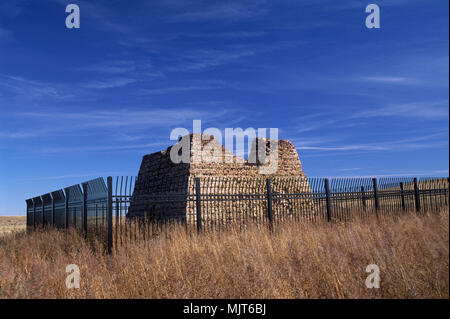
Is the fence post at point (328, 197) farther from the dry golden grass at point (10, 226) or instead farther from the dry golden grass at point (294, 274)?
the dry golden grass at point (10, 226)

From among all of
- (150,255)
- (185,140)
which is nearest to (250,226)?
(150,255)

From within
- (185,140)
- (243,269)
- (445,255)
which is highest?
(185,140)

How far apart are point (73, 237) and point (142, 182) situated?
1145 centimetres

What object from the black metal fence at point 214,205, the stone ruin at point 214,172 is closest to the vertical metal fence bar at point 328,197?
the black metal fence at point 214,205

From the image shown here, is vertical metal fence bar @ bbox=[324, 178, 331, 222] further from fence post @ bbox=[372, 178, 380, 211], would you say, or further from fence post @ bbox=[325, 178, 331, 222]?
fence post @ bbox=[372, 178, 380, 211]

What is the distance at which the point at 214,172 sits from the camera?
18.3 m

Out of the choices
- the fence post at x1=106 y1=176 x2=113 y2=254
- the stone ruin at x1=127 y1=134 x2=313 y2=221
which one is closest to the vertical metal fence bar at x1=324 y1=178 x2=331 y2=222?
the stone ruin at x1=127 y1=134 x2=313 y2=221

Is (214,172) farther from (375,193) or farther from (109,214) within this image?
(109,214)

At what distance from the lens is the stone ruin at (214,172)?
1723 centimetres

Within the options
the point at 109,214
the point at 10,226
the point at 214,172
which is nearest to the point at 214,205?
the point at 109,214

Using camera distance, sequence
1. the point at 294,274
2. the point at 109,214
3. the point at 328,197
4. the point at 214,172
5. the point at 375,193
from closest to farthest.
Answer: the point at 294,274 → the point at 109,214 → the point at 328,197 → the point at 375,193 → the point at 214,172

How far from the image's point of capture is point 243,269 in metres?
5.19
